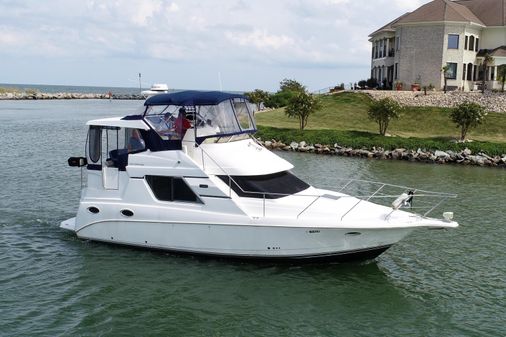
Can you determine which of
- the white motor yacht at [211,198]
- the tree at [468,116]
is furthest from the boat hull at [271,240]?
the tree at [468,116]

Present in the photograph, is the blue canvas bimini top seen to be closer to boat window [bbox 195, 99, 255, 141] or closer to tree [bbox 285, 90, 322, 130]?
boat window [bbox 195, 99, 255, 141]

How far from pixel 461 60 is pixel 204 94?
1921 inches

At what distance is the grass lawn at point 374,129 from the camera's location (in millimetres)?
40938

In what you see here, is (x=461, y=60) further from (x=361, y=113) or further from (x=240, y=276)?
(x=240, y=276)

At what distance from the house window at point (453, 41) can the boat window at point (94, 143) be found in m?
49.5

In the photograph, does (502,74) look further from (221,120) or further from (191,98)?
(191,98)

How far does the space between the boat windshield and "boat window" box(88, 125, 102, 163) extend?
5.67 feet

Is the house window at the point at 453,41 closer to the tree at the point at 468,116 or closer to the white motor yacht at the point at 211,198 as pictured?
the tree at the point at 468,116

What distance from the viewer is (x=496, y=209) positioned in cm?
2341

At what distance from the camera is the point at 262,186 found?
49.7 feet

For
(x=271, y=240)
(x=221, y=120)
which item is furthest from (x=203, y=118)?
(x=271, y=240)

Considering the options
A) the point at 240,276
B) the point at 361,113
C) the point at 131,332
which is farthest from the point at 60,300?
the point at 361,113

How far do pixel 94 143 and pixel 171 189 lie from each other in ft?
10.6

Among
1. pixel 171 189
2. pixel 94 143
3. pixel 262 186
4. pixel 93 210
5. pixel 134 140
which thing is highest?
pixel 134 140
